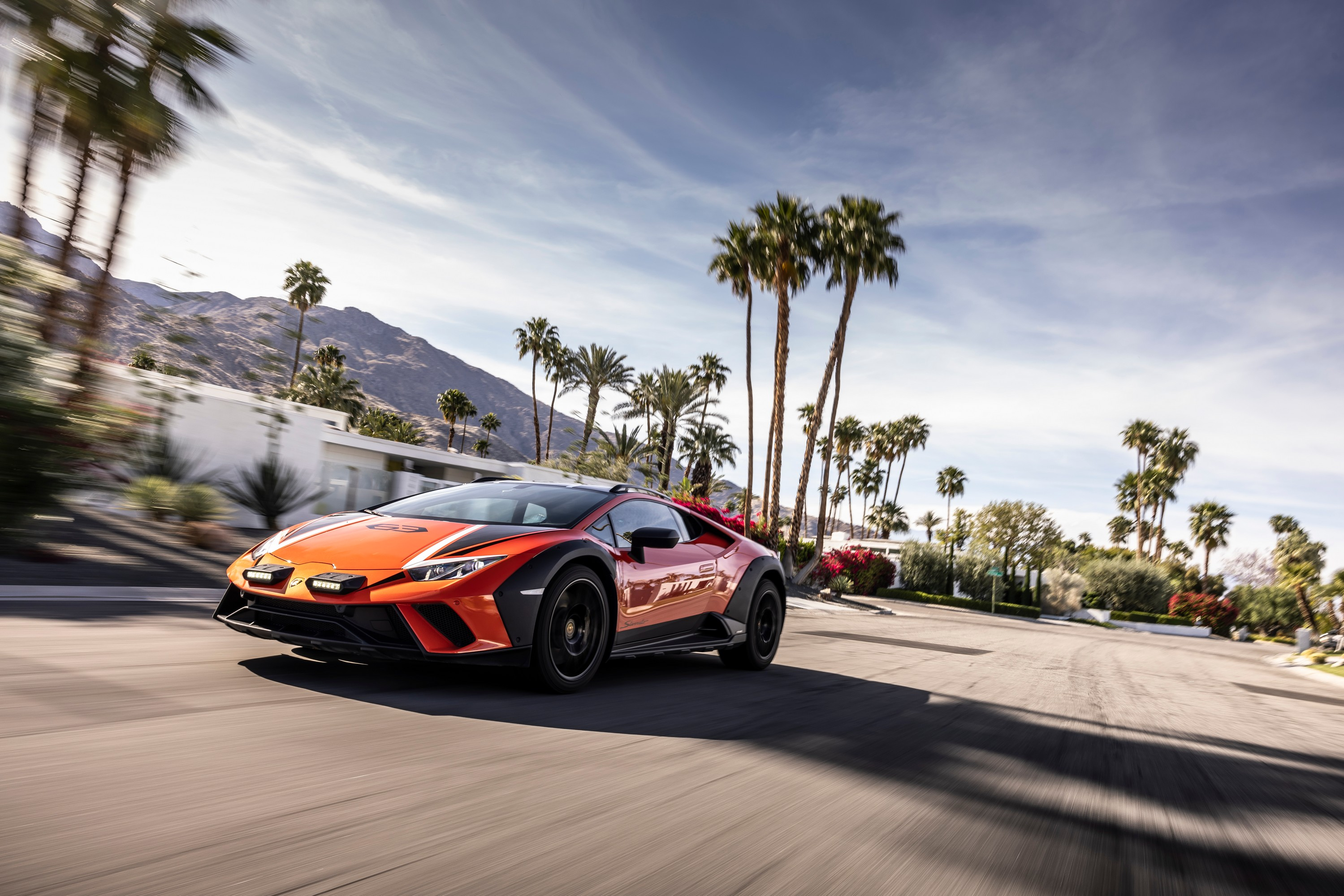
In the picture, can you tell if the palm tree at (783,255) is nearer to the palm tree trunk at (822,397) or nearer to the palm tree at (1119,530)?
the palm tree trunk at (822,397)

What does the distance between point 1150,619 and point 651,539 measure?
206 ft

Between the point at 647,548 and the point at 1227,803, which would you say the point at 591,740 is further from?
the point at 1227,803

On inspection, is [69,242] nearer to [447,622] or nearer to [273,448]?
[447,622]

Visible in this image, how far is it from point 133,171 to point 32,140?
0.61m

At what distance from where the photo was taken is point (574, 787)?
10.9 ft

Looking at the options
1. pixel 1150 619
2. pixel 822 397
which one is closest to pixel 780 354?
pixel 822 397

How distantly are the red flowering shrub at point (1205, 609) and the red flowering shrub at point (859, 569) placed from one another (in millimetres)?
20594

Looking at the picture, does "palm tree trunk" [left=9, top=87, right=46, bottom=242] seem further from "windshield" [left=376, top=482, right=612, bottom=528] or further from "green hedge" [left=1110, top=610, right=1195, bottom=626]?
"green hedge" [left=1110, top=610, right=1195, bottom=626]

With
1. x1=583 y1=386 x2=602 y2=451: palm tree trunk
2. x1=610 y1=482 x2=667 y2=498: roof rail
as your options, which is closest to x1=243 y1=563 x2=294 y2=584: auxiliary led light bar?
x1=610 y1=482 x2=667 y2=498: roof rail

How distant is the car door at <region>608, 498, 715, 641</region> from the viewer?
564 centimetres

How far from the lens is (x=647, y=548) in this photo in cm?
593

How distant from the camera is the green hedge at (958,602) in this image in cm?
5297

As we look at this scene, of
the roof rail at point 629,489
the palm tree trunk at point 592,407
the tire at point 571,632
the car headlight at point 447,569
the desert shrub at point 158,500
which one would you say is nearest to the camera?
the car headlight at point 447,569

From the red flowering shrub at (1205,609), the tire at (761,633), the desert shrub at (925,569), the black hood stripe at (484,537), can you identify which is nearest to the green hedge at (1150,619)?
the red flowering shrub at (1205,609)
